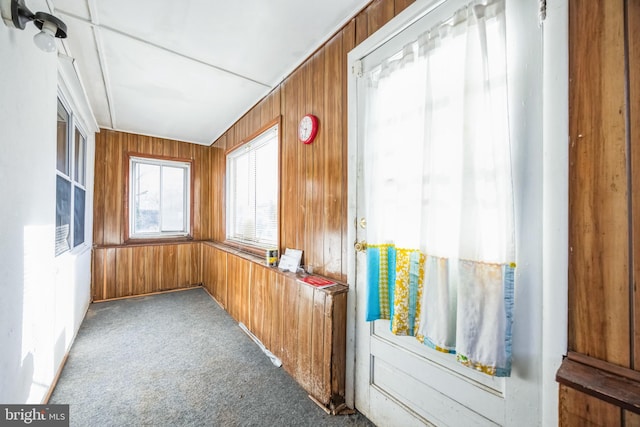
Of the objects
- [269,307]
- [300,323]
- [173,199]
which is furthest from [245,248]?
[173,199]

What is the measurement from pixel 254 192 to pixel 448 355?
272 cm

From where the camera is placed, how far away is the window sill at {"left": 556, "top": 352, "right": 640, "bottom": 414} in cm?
67

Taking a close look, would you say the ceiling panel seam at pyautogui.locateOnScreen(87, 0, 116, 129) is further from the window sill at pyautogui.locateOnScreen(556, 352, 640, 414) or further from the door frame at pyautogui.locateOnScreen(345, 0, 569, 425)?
the window sill at pyautogui.locateOnScreen(556, 352, 640, 414)

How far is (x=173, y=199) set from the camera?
183 inches

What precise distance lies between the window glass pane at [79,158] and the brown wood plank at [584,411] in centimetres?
456

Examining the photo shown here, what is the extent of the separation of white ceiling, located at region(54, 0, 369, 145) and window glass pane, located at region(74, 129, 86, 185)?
0.51m

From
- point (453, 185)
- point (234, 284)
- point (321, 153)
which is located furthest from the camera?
point (234, 284)

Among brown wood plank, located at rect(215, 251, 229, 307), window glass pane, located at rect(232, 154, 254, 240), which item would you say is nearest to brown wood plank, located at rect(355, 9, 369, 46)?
window glass pane, located at rect(232, 154, 254, 240)

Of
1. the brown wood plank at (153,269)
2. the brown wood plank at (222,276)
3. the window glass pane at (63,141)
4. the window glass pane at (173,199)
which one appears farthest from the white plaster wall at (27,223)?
the window glass pane at (173,199)

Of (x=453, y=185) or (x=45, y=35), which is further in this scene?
(x=45, y=35)

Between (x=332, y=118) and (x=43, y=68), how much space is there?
6.26 feet

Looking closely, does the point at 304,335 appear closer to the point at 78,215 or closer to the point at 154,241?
the point at 78,215

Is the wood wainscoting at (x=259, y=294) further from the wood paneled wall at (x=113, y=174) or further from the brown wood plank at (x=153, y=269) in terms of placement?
the wood paneled wall at (x=113, y=174)

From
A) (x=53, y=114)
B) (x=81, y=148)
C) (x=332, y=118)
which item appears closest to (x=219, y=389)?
(x=332, y=118)
